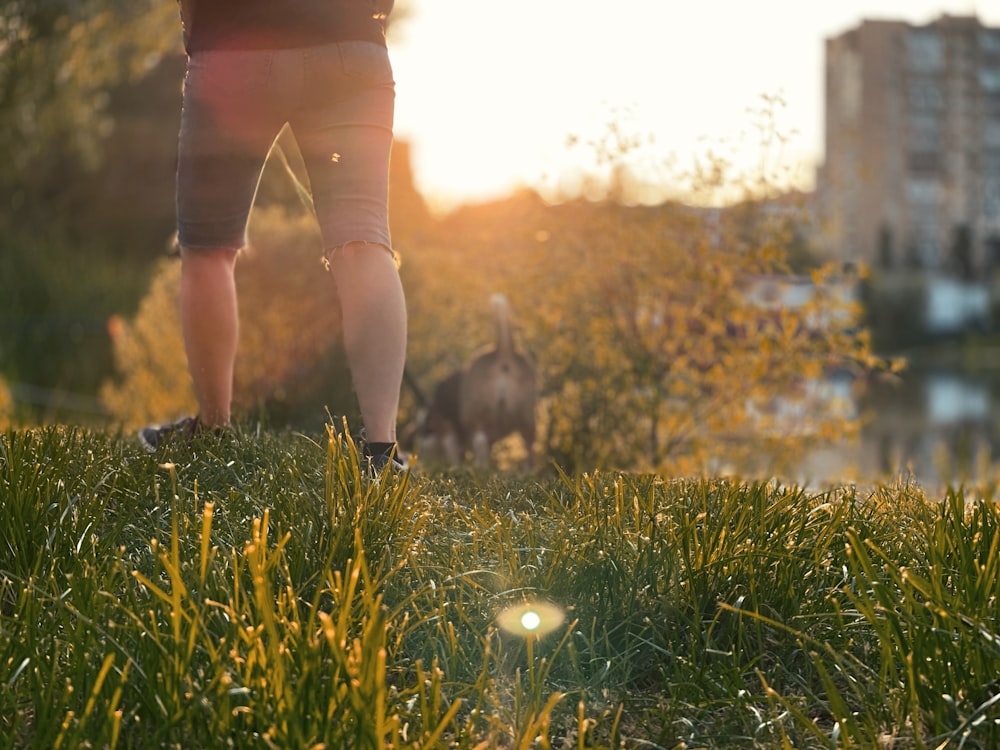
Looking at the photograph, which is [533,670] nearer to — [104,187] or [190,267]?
[190,267]

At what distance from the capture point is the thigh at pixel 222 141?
10.4 ft

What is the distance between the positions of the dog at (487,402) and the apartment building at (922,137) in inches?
1685

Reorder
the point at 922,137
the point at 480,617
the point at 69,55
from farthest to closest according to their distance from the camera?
the point at 922,137 < the point at 69,55 < the point at 480,617

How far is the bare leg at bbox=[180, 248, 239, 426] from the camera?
350cm

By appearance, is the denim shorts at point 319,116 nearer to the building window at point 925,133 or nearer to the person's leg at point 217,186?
the person's leg at point 217,186

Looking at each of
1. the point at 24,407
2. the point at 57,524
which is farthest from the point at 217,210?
the point at 24,407

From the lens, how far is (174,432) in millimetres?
3150

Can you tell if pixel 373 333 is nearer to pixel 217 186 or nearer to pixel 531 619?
pixel 217 186

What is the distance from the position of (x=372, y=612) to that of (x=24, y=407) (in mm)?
7710

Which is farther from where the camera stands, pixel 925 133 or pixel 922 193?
pixel 925 133

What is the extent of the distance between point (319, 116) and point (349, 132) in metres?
0.09

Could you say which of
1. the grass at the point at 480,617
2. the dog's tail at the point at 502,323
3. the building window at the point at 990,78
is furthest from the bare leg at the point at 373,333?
the building window at the point at 990,78

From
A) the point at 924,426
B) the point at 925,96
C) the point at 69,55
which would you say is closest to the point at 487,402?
the point at 69,55

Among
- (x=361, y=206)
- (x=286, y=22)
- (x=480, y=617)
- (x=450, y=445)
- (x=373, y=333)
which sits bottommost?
(x=450, y=445)
